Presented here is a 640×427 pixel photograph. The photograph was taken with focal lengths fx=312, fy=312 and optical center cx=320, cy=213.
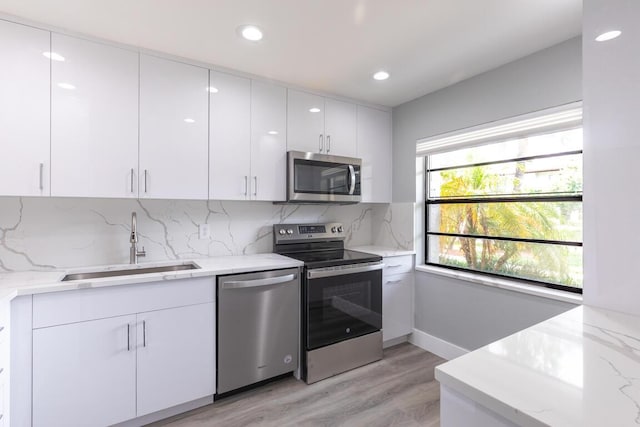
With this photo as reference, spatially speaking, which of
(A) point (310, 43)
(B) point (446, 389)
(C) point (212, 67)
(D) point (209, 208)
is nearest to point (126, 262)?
(D) point (209, 208)

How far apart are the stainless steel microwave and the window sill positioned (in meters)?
1.00

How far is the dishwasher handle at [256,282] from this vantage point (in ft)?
6.88

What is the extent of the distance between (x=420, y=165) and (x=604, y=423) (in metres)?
2.75

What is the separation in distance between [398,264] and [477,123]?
4.59 feet

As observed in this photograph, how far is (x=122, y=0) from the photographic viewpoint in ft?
5.32

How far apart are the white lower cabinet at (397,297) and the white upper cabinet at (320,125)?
3.81ft

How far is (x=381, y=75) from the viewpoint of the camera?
8.26 feet

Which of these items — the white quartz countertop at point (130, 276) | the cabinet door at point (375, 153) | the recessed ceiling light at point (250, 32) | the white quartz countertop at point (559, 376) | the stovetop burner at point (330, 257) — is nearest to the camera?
the white quartz countertop at point (559, 376)

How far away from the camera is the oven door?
2.41 m

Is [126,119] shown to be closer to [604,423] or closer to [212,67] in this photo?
[212,67]

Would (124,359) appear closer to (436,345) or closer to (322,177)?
(322,177)

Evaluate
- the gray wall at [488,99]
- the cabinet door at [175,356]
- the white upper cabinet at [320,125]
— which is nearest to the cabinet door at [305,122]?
the white upper cabinet at [320,125]

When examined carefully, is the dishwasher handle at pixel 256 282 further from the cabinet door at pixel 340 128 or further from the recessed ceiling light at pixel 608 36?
the recessed ceiling light at pixel 608 36

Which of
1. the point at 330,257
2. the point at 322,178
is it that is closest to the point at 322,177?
the point at 322,178
